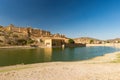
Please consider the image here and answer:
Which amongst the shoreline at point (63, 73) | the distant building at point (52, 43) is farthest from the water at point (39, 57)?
the distant building at point (52, 43)

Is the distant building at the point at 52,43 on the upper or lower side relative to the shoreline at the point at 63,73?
upper

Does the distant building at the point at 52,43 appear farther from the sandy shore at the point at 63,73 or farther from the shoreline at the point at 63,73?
the sandy shore at the point at 63,73

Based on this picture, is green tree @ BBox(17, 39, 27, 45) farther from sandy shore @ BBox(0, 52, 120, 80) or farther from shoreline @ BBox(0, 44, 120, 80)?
sandy shore @ BBox(0, 52, 120, 80)

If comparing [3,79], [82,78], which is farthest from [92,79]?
[3,79]

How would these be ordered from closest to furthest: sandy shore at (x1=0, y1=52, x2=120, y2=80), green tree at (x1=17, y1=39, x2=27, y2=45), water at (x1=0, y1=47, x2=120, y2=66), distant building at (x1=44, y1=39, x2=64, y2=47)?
sandy shore at (x1=0, y1=52, x2=120, y2=80)
water at (x1=0, y1=47, x2=120, y2=66)
green tree at (x1=17, y1=39, x2=27, y2=45)
distant building at (x1=44, y1=39, x2=64, y2=47)

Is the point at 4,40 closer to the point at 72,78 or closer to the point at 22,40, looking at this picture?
the point at 22,40

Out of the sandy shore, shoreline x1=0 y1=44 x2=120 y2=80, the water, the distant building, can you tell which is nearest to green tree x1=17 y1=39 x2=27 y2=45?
the distant building

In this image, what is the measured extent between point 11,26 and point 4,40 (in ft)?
239

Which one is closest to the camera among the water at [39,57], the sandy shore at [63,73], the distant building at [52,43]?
the sandy shore at [63,73]

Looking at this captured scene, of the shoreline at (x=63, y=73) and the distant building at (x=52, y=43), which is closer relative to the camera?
the shoreline at (x=63, y=73)

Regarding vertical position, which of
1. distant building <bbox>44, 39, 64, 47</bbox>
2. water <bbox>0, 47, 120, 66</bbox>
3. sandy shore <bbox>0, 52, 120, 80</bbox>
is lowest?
water <bbox>0, 47, 120, 66</bbox>

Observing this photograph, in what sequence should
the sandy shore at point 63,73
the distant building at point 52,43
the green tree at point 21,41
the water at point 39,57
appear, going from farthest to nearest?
the distant building at point 52,43 < the green tree at point 21,41 < the water at point 39,57 < the sandy shore at point 63,73

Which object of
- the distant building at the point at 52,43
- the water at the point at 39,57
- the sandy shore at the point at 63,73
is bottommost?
the water at the point at 39,57

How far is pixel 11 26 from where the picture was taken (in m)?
187
